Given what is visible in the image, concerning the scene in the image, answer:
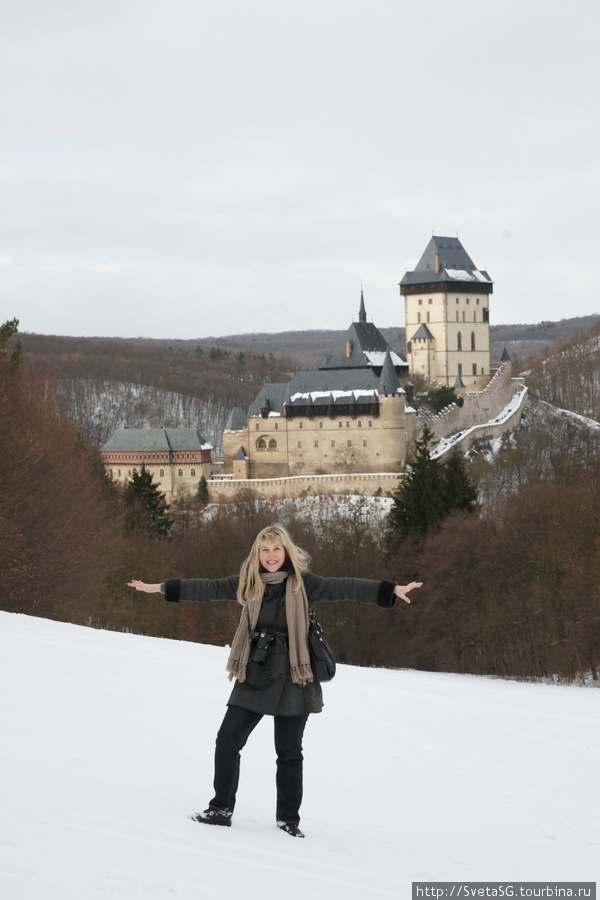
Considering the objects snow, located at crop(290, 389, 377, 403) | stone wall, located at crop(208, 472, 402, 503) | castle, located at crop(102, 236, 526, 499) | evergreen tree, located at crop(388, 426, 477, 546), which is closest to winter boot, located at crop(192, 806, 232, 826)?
evergreen tree, located at crop(388, 426, 477, 546)

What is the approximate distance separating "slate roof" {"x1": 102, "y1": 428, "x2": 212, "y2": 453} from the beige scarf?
6447 cm

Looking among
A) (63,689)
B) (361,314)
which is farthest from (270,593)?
(361,314)

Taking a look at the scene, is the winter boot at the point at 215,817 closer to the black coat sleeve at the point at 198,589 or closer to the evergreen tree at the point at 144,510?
the black coat sleeve at the point at 198,589

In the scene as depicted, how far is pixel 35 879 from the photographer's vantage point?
12.5ft

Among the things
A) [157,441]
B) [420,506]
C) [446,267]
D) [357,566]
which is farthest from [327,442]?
[420,506]

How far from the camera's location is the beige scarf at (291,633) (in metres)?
5.08

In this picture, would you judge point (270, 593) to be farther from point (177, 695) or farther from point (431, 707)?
point (431, 707)

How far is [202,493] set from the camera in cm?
6681

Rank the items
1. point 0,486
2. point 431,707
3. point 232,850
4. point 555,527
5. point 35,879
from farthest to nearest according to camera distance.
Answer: point 555,527 → point 0,486 → point 431,707 → point 232,850 → point 35,879

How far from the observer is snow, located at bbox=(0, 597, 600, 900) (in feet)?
13.9

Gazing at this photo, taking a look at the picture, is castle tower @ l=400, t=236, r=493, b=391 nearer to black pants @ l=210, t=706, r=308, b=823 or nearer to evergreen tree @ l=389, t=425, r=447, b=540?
evergreen tree @ l=389, t=425, r=447, b=540

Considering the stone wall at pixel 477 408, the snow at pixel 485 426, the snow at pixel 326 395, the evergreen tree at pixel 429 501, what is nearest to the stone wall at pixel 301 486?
the snow at pixel 485 426

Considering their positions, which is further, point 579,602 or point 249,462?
point 249,462

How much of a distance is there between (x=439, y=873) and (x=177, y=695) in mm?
3891
